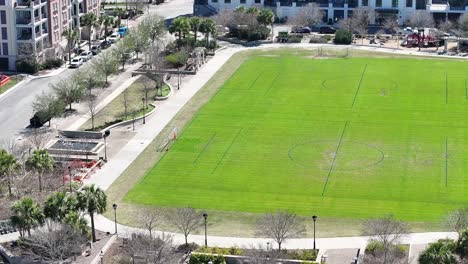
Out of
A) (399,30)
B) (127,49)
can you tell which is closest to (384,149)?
(127,49)

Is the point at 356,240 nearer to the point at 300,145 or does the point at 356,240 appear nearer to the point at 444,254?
the point at 444,254

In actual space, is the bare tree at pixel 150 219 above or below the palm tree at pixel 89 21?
below

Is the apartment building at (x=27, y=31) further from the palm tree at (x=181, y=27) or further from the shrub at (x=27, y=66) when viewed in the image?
the palm tree at (x=181, y=27)

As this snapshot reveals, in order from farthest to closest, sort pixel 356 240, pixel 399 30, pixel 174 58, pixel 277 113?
pixel 399 30 → pixel 174 58 → pixel 277 113 → pixel 356 240

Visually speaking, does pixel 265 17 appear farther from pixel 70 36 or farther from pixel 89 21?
pixel 70 36

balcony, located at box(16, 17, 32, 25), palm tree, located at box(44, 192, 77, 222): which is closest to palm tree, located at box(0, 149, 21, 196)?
palm tree, located at box(44, 192, 77, 222)

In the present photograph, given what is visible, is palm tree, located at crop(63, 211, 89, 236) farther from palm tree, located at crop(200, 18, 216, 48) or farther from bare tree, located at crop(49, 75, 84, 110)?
palm tree, located at crop(200, 18, 216, 48)

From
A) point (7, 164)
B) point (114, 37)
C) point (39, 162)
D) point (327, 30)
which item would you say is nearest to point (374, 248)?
point (39, 162)

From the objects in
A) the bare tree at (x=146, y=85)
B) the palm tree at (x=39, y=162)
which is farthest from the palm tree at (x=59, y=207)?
the bare tree at (x=146, y=85)
